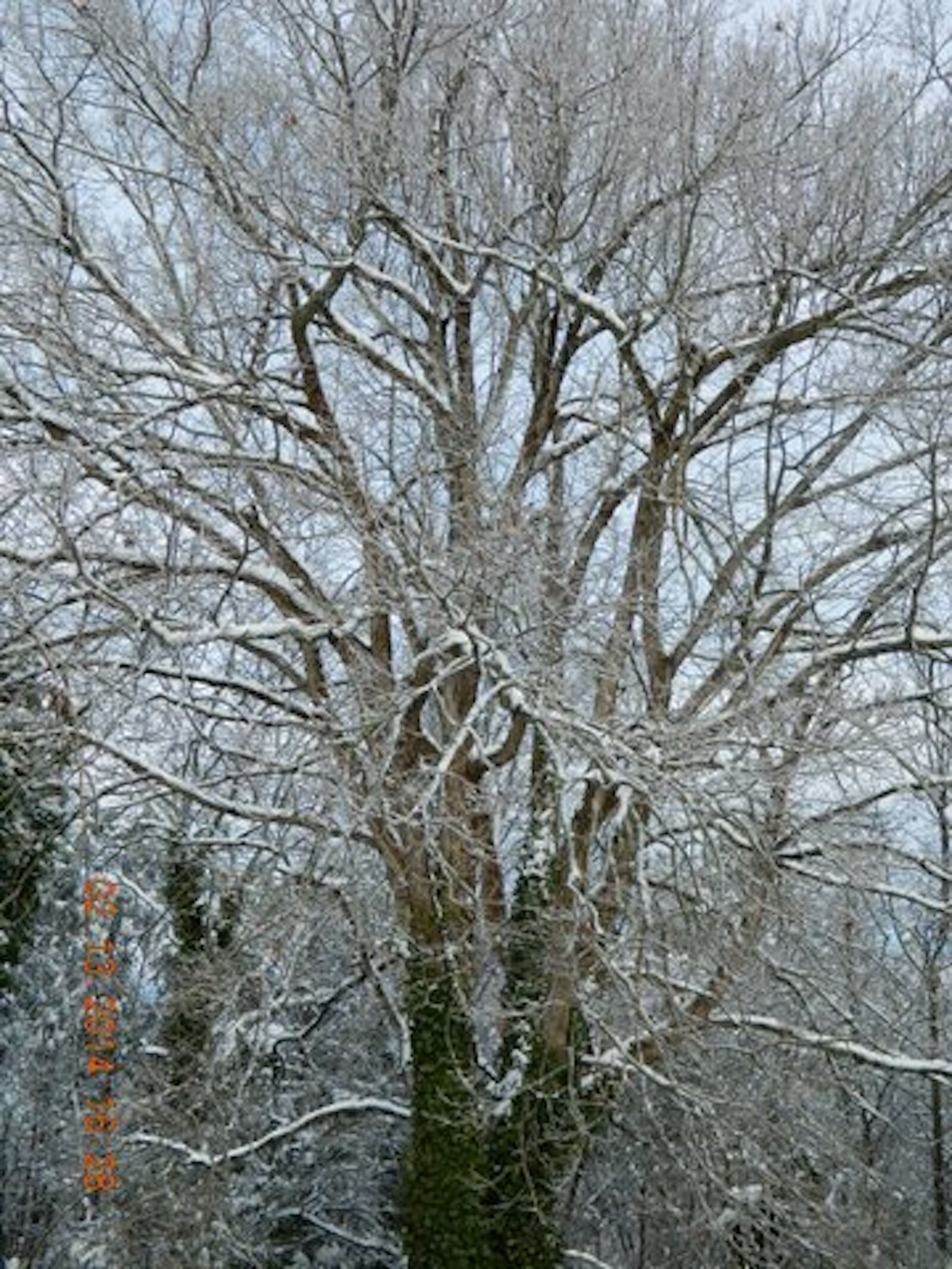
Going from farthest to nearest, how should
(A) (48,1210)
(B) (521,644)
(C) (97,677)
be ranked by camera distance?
1. (A) (48,1210)
2. (B) (521,644)
3. (C) (97,677)

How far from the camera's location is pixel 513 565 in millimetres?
6113

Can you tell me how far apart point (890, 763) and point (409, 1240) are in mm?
3823

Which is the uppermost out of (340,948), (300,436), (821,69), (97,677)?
(821,69)

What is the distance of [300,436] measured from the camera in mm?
7625

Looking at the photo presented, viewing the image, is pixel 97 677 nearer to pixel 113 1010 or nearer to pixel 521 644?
pixel 521 644

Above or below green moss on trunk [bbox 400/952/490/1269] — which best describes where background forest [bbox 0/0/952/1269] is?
above

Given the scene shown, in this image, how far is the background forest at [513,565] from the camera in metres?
6.11

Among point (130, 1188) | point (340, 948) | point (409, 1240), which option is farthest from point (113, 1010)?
point (409, 1240)

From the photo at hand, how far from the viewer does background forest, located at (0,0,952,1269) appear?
20.1ft
